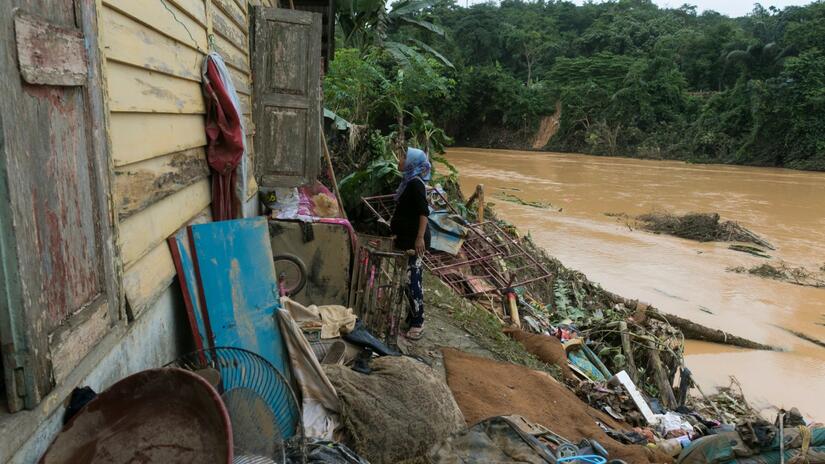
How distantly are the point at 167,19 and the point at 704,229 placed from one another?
16.6 metres

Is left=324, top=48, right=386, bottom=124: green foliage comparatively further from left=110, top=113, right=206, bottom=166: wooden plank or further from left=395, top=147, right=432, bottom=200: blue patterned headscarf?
left=110, top=113, right=206, bottom=166: wooden plank

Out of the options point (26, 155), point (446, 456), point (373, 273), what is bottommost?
point (446, 456)

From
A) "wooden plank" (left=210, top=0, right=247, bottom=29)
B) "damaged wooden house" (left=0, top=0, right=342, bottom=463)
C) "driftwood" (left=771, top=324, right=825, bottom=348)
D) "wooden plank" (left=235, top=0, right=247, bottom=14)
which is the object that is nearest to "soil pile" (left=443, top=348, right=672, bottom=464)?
"damaged wooden house" (left=0, top=0, right=342, bottom=463)

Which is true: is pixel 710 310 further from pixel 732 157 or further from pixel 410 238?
pixel 732 157

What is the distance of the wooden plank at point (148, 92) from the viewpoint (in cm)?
212

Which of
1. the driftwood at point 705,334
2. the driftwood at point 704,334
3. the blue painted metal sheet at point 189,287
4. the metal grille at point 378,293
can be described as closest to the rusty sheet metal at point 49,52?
the blue painted metal sheet at point 189,287

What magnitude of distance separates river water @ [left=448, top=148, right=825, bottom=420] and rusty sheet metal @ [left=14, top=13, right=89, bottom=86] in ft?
26.1

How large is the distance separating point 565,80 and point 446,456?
1760 inches

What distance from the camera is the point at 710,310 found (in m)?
10.7

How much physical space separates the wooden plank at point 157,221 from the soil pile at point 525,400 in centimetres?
231

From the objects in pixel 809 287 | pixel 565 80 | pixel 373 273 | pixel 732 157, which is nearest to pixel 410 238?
pixel 373 273

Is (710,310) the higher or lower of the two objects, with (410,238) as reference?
lower

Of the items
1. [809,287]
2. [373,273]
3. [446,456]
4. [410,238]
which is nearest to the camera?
[446,456]

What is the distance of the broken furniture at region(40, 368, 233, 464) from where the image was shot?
1625 millimetres
